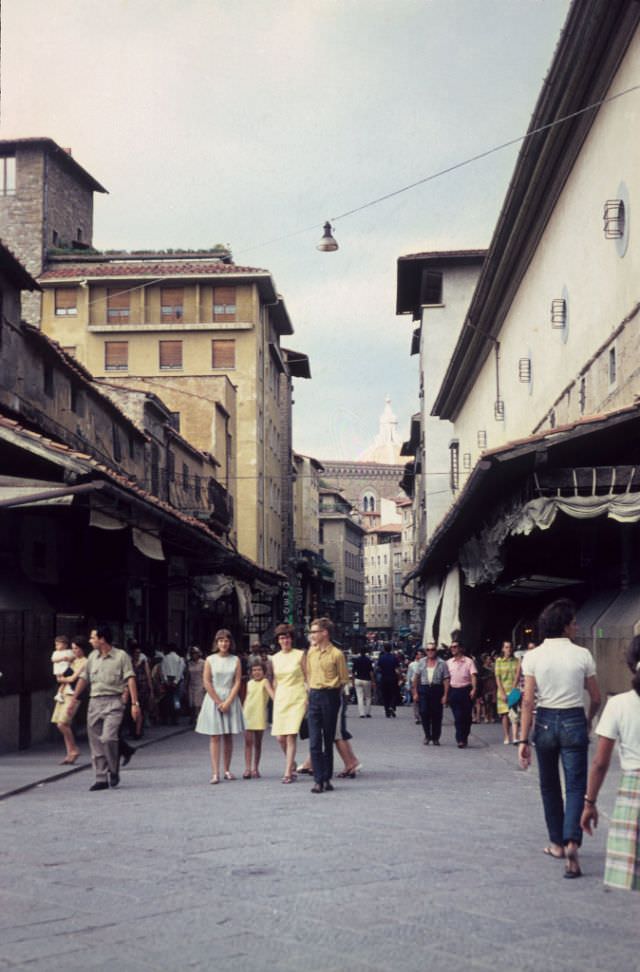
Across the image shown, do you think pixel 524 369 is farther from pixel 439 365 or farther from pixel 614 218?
pixel 439 365

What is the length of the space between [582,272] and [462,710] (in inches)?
279

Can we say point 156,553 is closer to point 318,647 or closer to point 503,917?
point 318,647

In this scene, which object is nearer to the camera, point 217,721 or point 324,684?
point 324,684

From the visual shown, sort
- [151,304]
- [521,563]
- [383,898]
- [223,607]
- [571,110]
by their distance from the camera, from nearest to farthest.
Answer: [383,898]
[571,110]
[521,563]
[223,607]
[151,304]

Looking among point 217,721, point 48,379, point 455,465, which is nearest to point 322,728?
point 217,721

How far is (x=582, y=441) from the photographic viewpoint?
→ 46.0 feet

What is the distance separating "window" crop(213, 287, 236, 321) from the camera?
62156 mm

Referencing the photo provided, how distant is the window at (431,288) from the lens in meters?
55.0

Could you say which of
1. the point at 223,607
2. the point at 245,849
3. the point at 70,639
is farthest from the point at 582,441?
the point at 223,607

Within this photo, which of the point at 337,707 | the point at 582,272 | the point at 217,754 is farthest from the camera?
the point at 582,272

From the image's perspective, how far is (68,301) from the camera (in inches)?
2432

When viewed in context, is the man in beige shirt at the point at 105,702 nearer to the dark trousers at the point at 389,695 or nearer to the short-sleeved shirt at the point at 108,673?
the short-sleeved shirt at the point at 108,673

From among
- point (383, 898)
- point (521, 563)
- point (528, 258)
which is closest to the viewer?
point (383, 898)

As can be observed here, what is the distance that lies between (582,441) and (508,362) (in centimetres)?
1894
